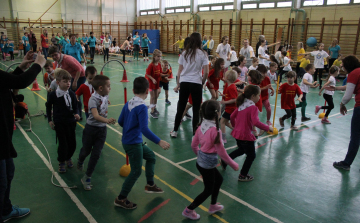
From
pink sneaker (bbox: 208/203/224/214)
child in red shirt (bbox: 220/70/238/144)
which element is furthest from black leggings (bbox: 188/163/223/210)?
child in red shirt (bbox: 220/70/238/144)

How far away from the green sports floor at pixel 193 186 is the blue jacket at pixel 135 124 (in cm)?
96

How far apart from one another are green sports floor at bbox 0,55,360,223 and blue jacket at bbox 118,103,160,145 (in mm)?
961

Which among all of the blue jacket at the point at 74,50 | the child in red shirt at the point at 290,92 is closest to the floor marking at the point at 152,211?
the child in red shirt at the point at 290,92

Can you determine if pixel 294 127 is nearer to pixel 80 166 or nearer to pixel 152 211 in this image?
pixel 152 211

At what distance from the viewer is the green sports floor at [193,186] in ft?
11.1

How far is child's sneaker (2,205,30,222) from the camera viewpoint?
3.19m

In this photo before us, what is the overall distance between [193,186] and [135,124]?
1.48 meters

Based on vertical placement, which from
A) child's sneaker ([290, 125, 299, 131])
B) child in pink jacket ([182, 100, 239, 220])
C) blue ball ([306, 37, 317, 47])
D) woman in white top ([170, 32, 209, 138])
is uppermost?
blue ball ([306, 37, 317, 47])

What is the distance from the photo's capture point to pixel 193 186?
13.3ft

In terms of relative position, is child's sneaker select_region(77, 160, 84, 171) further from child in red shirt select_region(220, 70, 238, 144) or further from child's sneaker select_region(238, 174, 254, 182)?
child in red shirt select_region(220, 70, 238, 144)

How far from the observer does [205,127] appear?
120 inches

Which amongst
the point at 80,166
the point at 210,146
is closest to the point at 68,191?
the point at 80,166

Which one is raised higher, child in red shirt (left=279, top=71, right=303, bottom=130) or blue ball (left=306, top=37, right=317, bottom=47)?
blue ball (left=306, top=37, right=317, bottom=47)

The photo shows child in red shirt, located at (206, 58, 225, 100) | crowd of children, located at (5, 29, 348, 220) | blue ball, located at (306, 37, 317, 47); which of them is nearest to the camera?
crowd of children, located at (5, 29, 348, 220)
